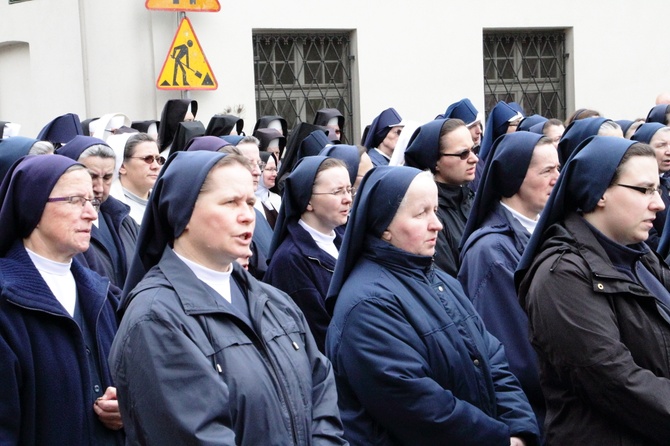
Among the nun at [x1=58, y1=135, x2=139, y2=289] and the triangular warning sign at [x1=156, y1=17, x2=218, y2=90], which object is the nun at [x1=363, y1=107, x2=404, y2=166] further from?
the nun at [x1=58, y1=135, x2=139, y2=289]

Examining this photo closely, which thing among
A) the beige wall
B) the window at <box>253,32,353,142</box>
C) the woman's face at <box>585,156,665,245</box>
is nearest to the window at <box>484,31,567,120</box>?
the beige wall

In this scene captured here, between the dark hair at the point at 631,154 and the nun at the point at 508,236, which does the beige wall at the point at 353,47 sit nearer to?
the nun at the point at 508,236

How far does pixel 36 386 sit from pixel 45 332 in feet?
0.65

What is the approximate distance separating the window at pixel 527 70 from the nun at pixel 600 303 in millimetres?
9580

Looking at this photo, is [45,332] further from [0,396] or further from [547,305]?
[547,305]

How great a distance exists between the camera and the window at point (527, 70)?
13.5 metres

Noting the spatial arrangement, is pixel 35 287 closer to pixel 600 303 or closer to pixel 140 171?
pixel 600 303

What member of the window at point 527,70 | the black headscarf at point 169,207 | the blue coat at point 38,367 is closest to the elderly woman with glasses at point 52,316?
the blue coat at point 38,367

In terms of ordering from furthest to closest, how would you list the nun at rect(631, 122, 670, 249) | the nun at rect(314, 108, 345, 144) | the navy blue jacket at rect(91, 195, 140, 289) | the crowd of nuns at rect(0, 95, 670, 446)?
the nun at rect(314, 108, 345, 144)
the nun at rect(631, 122, 670, 249)
the navy blue jacket at rect(91, 195, 140, 289)
the crowd of nuns at rect(0, 95, 670, 446)

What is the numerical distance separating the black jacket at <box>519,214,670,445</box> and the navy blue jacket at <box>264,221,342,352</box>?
1491 mm

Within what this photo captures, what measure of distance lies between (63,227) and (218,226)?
99cm

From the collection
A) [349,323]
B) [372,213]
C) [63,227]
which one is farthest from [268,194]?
[349,323]

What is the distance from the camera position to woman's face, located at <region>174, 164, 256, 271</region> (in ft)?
10.8

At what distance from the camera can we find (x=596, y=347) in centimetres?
363
